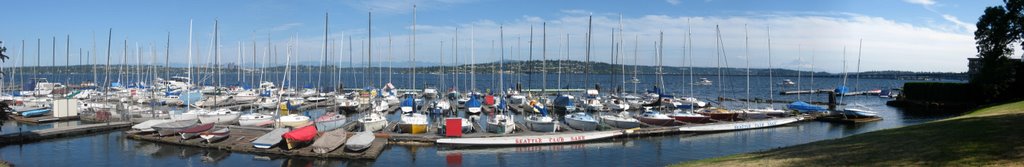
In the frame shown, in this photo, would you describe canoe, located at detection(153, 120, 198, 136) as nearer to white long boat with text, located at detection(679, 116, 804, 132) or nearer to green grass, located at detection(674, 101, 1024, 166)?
green grass, located at detection(674, 101, 1024, 166)

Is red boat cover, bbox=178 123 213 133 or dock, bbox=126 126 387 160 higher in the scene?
red boat cover, bbox=178 123 213 133

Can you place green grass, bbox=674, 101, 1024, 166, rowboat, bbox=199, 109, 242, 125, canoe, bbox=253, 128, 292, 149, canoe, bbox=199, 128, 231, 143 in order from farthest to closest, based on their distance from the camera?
1. rowboat, bbox=199, 109, 242, 125
2. canoe, bbox=199, 128, 231, 143
3. canoe, bbox=253, 128, 292, 149
4. green grass, bbox=674, 101, 1024, 166

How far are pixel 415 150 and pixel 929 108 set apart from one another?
60179 millimetres

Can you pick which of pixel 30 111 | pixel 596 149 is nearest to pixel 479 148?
pixel 596 149

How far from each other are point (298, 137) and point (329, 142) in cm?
153

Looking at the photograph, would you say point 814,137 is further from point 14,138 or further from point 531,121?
point 14,138

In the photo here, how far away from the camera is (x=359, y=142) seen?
31.3 metres

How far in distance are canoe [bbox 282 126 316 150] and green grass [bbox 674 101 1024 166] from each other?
18802 mm

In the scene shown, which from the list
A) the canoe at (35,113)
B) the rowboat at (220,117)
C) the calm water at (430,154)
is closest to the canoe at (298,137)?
the calm water at (430,154)

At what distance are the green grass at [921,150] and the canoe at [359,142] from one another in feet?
52.5

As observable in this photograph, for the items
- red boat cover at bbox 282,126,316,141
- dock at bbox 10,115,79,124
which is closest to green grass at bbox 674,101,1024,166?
red boat cover at bbox 282,126,316,141

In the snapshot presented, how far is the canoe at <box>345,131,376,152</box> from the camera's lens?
3073cm

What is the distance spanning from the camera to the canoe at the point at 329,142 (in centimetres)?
3028

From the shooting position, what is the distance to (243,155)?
31.6 m
